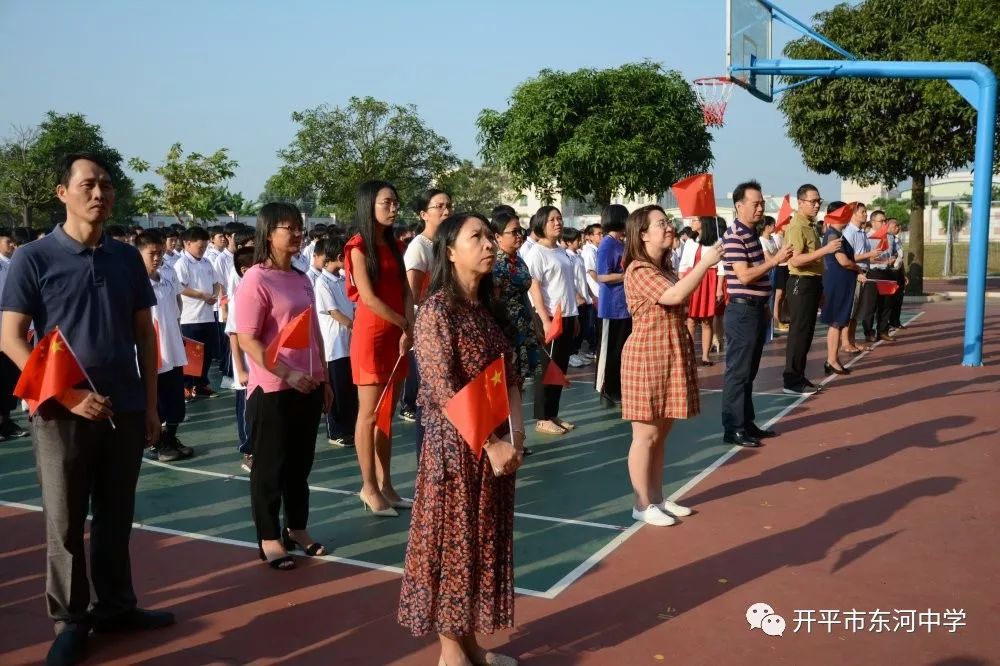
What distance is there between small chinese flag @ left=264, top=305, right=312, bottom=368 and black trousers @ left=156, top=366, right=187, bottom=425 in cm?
316

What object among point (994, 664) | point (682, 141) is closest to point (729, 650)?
point (994, 664)

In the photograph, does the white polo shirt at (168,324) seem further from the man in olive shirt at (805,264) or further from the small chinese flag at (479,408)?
the man in olive shirt at (805,264)

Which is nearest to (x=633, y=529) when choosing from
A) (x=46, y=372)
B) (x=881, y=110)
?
(x=46, y=372)

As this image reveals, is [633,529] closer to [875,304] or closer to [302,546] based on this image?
[302,546]

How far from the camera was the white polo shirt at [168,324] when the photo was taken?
734 centimetres

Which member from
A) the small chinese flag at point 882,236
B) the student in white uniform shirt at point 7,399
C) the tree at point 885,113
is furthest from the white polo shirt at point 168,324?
the tree at point 885,113

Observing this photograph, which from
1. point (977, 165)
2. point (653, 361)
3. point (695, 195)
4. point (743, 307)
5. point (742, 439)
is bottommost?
point (742, 439)

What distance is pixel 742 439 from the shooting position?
7590mm

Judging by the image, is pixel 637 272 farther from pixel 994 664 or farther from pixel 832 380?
pixel 832 380

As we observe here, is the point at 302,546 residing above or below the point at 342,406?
below

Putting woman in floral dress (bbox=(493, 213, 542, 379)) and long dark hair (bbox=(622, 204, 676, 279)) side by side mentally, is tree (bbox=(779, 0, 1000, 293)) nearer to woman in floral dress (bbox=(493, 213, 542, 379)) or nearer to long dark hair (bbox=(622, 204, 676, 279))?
woman in floral dress (bbox=(493, 213, 542, 379))

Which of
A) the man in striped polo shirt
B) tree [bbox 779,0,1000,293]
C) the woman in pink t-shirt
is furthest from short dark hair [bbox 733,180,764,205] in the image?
tree [bbox 779,0,1000,293]

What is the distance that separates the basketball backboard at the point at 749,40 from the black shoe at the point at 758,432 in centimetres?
747

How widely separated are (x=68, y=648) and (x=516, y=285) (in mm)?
3214
